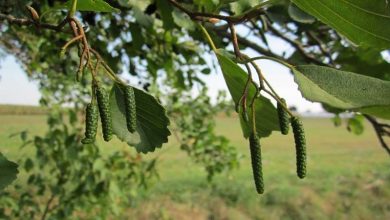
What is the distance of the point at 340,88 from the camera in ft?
2.33

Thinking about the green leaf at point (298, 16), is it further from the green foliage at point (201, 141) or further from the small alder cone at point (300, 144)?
the green foliage at point (201, 141)

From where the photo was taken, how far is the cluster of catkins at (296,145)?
822 mm

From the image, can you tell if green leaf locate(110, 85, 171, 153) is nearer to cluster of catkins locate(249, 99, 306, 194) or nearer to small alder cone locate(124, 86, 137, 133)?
small alder cone locate(124, 86, 137, 133)

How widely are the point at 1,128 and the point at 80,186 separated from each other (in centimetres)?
162

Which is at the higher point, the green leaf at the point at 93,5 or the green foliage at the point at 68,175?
the green leaf at the point at 93,5

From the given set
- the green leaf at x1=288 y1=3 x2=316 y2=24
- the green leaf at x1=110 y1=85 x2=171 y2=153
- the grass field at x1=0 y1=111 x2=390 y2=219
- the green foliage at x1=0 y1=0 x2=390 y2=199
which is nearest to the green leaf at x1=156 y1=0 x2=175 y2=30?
the green foliage at x1=0 y1=0 x2=390 y2=199

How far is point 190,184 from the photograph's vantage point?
36.8ft

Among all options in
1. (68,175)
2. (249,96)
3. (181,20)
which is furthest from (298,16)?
(68,175)

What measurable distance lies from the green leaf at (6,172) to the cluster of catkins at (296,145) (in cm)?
51

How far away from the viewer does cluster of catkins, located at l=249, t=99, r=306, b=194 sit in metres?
0.82

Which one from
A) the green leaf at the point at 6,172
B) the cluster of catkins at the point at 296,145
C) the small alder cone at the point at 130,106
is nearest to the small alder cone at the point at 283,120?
the cluster of catkins at the point at 296,145

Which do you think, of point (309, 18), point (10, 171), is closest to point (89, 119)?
point (10, 171)

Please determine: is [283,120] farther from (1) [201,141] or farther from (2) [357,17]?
(1) [201,141]

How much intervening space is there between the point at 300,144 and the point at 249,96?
0.19 meters
